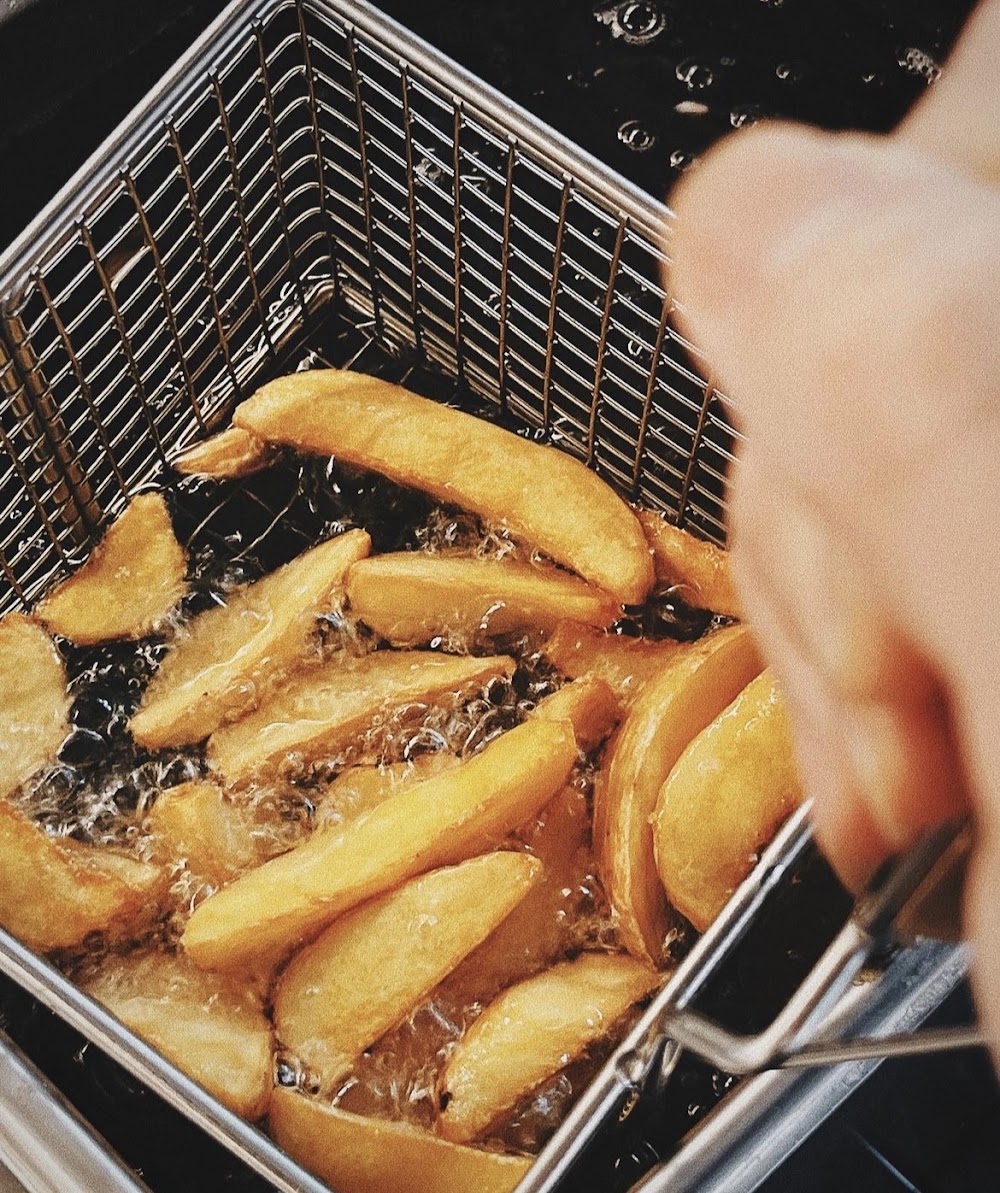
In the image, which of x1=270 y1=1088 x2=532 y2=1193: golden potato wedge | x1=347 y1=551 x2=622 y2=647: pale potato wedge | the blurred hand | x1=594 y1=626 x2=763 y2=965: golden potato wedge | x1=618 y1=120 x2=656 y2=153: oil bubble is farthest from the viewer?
x1=618 y1=120 x2=656 y2=153: oil bubble

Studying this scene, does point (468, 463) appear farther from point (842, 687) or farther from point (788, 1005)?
point (842, 687)

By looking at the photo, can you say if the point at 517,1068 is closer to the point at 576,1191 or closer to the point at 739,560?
the point at 576,1191

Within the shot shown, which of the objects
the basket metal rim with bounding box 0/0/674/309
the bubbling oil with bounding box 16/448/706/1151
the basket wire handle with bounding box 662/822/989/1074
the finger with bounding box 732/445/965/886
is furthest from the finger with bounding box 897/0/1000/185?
the bubbling oil with bounding box 16/448/706/1151

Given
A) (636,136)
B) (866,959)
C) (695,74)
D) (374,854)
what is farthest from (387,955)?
(695,74)

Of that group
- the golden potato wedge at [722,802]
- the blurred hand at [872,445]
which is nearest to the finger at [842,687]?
the blurred hand at [872,445]

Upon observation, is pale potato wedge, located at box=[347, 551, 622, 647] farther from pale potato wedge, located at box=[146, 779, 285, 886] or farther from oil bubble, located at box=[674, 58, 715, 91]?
oil bubble, located at box=[674, 58, 715, 91]

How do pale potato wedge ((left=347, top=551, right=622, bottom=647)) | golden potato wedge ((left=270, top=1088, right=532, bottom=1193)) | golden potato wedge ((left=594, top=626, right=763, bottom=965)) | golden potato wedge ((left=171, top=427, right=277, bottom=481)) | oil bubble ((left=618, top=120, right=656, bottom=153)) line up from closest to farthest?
golden potato wedge ((left=270, top=1088, right=532, bottom=1193)) → golden potato wedge ((left=594, top=626, right=763, bottom=965)) → pale potato wedge ((left=347, top=551, right=622, bottom=647)) → golden potato wedge ((left=171, top=427, right=277, bottom=481)) → oil bubble ((left=618, top=120, right=656, bottom=153))

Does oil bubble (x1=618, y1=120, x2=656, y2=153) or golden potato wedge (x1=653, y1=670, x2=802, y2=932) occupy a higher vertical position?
oil bubble (x1=618, y1=120, x2=656, y2=153)
